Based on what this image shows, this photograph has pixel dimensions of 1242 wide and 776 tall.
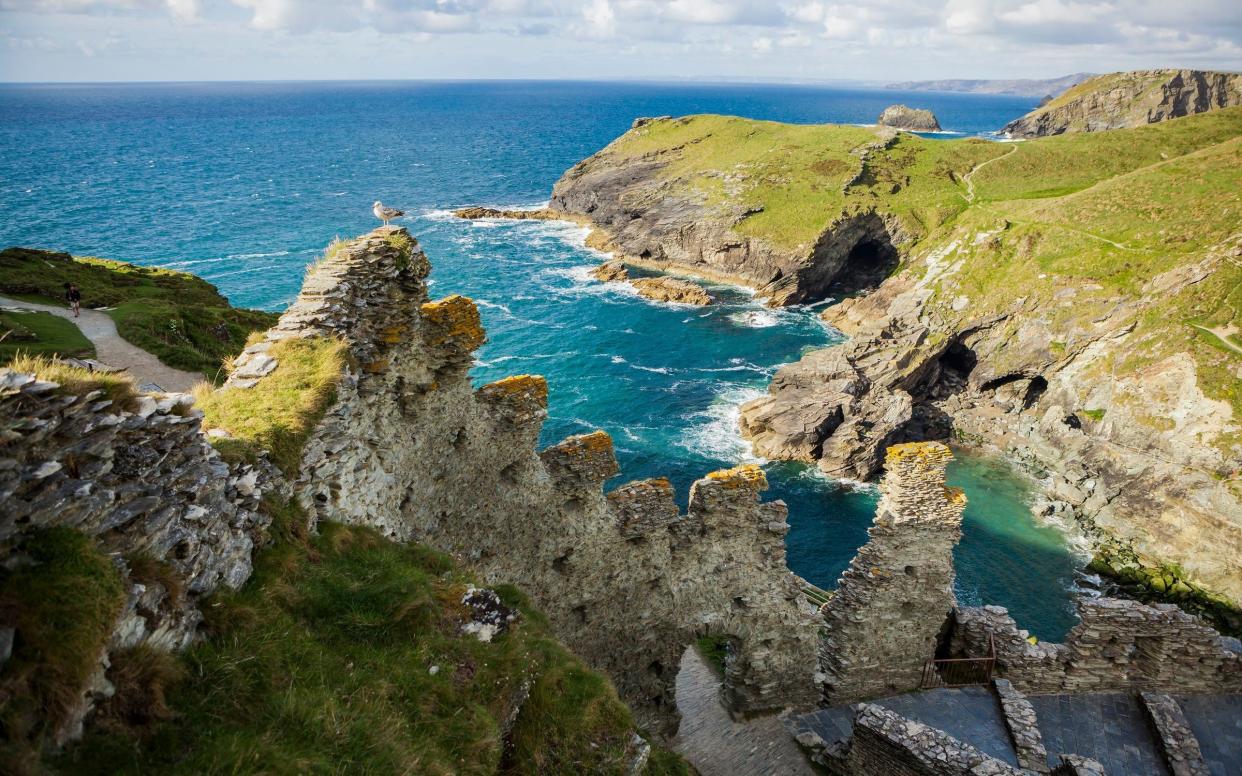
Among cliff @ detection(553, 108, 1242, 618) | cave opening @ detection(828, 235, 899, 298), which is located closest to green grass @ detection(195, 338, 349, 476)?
cliff @ detection(553, 108, 1242, 618)

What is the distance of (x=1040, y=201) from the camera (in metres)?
85.8

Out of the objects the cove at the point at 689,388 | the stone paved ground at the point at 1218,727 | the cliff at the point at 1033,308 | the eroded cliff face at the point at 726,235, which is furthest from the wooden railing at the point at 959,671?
the eroded cliff face at the point at 726,235

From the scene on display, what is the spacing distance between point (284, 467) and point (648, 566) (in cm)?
1174

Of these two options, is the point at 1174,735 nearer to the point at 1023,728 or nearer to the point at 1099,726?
the point at 1099,726

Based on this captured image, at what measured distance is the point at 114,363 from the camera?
25406 mm

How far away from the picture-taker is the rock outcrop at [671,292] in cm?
8794

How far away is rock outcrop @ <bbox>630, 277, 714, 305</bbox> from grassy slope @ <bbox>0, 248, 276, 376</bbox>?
5244cm

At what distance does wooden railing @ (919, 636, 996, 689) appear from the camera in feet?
74.5

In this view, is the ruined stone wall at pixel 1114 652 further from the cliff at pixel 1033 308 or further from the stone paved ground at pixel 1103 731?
the cliff at pixel 1033 308

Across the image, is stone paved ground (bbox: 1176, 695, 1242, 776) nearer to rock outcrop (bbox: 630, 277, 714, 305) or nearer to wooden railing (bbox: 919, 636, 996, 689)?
wooden railing (bbox: 919, 636, 996, 689)

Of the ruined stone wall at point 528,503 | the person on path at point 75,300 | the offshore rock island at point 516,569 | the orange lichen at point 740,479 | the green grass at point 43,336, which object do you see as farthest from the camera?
the person on path at point 75,300

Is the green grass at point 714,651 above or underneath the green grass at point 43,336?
underneath

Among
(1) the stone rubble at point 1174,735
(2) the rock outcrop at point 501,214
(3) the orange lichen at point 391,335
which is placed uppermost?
(3) the orange lichen at point 391,335

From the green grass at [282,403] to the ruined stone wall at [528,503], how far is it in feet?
1.08
